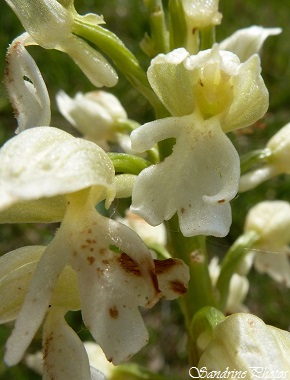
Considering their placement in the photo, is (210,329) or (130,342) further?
(210,329)

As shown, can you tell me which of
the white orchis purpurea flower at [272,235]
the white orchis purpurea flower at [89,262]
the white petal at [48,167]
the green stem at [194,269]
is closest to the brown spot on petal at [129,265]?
the white orchis purpurea flower at [89,262]

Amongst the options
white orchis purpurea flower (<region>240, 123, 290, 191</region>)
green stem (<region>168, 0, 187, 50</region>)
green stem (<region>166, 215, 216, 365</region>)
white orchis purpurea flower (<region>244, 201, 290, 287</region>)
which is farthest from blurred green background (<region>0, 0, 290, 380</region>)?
green stem (<region>168, 0, 187, 50</region>)

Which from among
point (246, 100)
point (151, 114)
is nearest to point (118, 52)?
point (246, 100)

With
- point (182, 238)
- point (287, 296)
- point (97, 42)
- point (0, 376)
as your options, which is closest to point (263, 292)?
point (287, 296)

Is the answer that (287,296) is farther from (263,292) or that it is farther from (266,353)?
(266,353)

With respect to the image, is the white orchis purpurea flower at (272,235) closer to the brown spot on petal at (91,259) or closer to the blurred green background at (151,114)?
the brown spot on petal at (91,259)

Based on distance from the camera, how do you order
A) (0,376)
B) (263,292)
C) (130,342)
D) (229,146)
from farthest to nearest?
1. (263,292)
2. (0,376)
3. (229,146)
4. (130,342)
